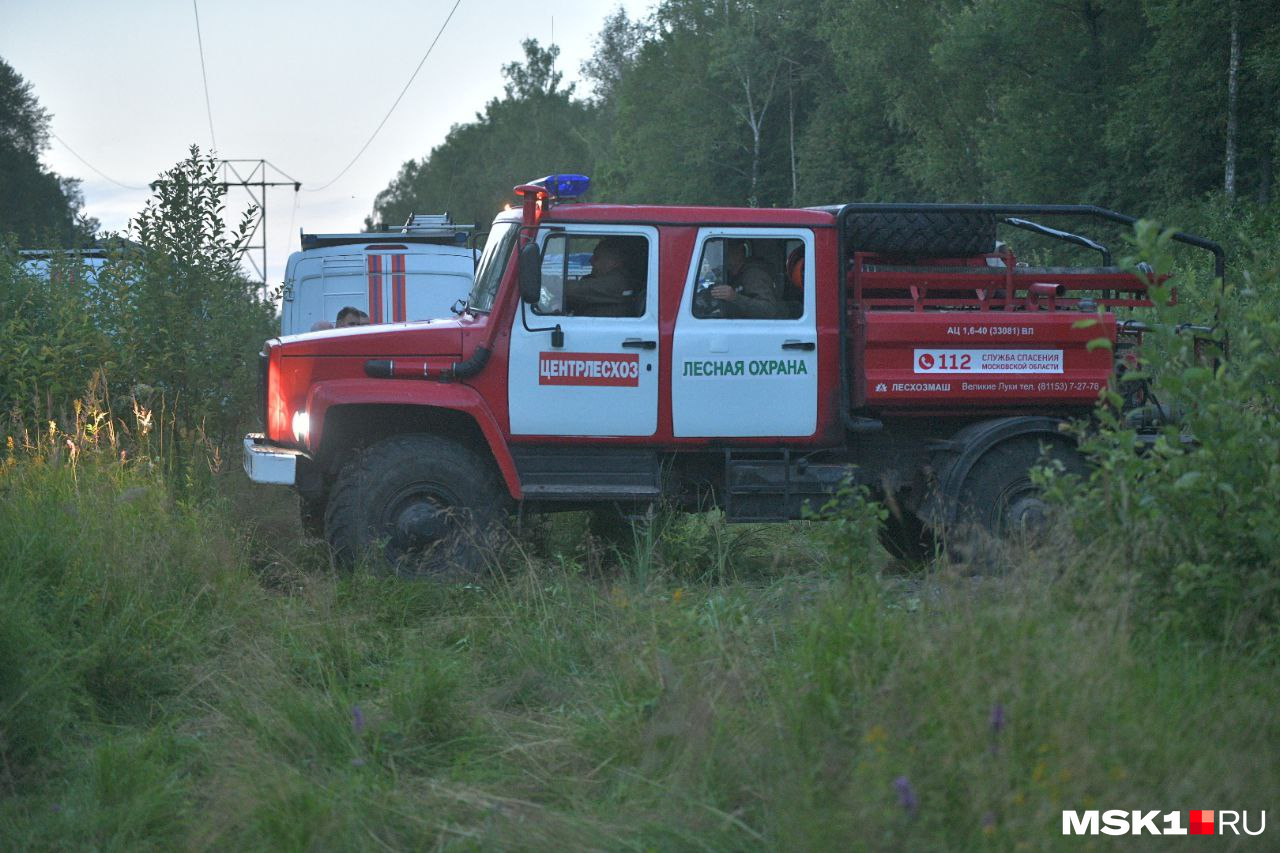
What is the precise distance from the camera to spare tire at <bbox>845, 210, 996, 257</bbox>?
24.3ft

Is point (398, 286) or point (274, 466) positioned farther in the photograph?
point (398, 286)

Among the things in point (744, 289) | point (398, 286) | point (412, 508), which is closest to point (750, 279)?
point (744, 289)

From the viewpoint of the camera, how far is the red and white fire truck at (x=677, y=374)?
23.7 feet

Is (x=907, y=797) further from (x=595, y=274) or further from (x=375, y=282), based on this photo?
(x=375, y=282)

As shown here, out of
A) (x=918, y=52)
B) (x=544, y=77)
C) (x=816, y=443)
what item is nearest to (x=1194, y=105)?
(x=918, y=52)

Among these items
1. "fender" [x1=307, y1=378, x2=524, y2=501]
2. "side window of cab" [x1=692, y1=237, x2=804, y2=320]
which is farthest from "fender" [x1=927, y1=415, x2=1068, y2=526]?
"fender" [x1=307, y1=378, x2=524, y2=501]

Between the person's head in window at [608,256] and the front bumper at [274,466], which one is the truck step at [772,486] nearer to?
the person's head in window at [608,256]

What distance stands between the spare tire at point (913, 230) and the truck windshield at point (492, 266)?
6.14 feet

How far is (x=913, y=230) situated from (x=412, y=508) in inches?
123

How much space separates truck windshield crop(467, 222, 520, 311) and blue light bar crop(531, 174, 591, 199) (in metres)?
0.26

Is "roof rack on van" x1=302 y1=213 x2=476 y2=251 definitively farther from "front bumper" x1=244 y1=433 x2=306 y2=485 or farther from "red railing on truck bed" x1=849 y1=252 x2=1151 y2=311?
"red railing on truck bed" x1=849 y1=252 x2=1151 y2=311

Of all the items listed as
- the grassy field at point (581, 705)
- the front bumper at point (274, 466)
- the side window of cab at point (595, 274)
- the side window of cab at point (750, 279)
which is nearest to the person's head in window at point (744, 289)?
the side window of cab at point (750, 279)

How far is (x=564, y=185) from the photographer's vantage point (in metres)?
7.46

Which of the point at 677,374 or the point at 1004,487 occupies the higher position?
the point at 677,374
